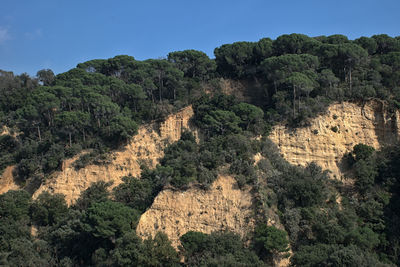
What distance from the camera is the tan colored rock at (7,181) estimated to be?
39.0 m

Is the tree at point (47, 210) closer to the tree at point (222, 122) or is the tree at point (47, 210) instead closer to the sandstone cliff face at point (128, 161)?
the sandstone cliff face at point (128, 161)

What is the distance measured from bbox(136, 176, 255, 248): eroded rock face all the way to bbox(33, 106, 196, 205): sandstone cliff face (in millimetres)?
7107

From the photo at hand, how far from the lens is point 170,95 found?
46.8 m

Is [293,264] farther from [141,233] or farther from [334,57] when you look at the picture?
[334,57]

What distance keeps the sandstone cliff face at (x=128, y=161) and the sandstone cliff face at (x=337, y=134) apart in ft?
30.6

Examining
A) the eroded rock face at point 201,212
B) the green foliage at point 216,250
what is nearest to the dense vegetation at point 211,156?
the green foliage at point 216,250

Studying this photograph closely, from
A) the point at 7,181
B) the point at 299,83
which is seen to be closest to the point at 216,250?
the point at 299,83

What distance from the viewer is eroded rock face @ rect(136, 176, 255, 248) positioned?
101ft

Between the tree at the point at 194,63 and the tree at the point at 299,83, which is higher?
the tree at the point at 194,63

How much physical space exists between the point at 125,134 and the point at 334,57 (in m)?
21.4

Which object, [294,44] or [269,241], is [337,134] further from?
[269,241]

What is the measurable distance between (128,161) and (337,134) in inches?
721

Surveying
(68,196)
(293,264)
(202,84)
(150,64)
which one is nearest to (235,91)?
(202,84)

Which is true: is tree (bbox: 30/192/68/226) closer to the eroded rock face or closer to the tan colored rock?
the tan colored rock
